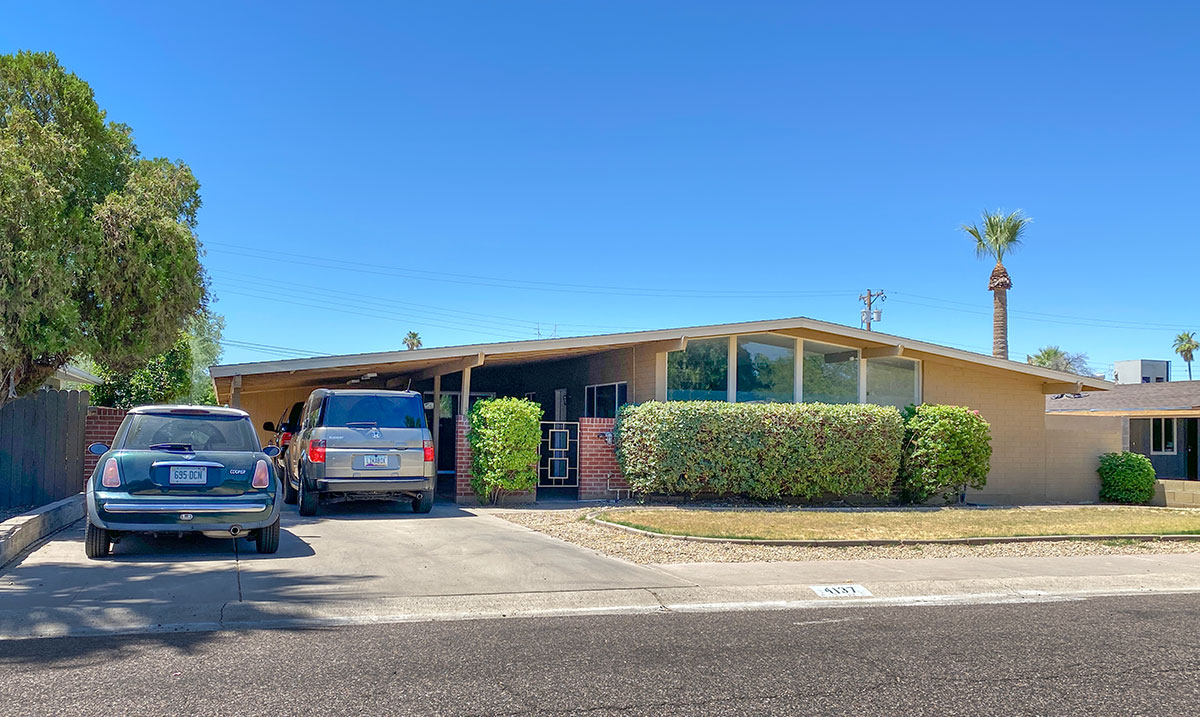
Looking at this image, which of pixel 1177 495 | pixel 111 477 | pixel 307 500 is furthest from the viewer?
pixel 1177 495

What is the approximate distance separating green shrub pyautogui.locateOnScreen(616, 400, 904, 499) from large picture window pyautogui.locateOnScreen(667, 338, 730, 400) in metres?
1.23

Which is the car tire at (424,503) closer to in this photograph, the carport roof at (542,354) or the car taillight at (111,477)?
the carport roof at (542,354)

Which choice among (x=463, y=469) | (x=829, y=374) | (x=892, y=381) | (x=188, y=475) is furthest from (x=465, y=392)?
(x=892, y=381)

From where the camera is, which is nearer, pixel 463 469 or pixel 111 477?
pixel 111 477

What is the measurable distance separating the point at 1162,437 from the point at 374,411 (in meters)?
26.0

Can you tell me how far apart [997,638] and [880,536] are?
5.49m

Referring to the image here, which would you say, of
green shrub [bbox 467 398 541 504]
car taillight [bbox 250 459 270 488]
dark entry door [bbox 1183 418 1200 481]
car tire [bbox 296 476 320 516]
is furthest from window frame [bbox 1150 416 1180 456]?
car taillight [bbox 250 459 270 488]

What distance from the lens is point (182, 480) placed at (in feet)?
29.4

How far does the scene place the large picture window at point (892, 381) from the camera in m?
19.6

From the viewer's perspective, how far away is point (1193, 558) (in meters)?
11.1

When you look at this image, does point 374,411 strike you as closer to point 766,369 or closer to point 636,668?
point 636,668

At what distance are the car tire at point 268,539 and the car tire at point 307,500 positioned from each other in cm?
327

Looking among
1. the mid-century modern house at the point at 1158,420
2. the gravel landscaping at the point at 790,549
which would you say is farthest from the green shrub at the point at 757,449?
the mid-century modern house at the point at 1158,420

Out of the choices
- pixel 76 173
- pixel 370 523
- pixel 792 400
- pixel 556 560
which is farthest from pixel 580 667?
pixel 792 400
